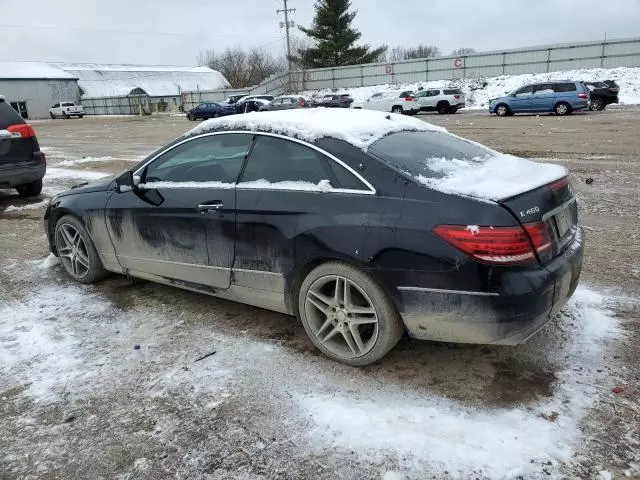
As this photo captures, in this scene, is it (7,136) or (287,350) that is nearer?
(287,350)

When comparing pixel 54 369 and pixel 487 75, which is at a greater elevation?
pixel 487 75

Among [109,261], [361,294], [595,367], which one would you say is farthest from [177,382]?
[595,367]

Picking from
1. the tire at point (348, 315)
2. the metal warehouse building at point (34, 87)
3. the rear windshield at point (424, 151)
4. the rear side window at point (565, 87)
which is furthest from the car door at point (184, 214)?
the metal warehouse building at point (34, 87)

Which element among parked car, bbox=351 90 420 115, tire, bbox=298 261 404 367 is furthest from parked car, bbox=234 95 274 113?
tire, bbox=298 261 404 367

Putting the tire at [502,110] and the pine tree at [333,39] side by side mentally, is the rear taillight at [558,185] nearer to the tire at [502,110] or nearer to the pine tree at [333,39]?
the tire at [502,110]

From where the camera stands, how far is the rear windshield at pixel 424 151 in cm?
327

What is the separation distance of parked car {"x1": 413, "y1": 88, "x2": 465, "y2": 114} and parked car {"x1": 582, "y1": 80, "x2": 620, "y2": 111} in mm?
7445

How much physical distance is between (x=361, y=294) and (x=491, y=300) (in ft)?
2.53

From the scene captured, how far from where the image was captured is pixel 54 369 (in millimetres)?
3510

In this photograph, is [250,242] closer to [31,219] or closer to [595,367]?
[595,367]

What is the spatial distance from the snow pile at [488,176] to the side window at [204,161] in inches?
54.3

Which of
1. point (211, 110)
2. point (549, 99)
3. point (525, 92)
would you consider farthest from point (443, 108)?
point (211, 110)

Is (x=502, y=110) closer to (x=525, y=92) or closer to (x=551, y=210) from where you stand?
(x=525, y=92)

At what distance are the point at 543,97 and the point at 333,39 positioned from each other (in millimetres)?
38689
